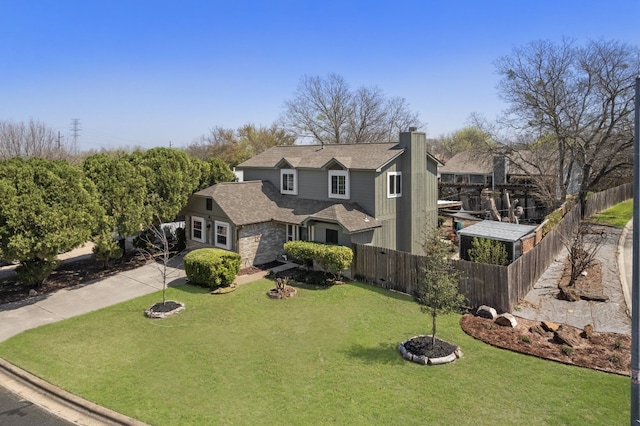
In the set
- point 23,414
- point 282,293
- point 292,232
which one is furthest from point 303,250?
point 23,414

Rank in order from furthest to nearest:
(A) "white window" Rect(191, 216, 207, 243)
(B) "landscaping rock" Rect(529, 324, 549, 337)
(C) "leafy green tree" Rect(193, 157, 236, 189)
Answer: (C) "leafy green tree" Rect(193, 157, 236, 189)
(A) "white window" Rect(191, 216, 207, 243)
(B) "landscaping rock" Rect(529, 324, 549, 337)

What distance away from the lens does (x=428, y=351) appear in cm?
1204

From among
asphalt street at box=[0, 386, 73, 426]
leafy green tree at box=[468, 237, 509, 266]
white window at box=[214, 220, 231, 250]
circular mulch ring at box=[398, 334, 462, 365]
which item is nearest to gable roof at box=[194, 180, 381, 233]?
white window at box=[214, 220, 231, 250]

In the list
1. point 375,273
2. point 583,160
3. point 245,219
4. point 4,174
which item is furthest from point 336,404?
point 583,160

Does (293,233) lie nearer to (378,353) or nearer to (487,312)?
(487,312)

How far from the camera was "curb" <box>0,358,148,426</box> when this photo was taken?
9.47 m

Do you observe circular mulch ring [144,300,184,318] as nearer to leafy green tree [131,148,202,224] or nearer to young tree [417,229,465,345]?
leafy green tree [131,148,202,224]

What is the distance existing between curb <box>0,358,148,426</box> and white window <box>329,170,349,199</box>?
15673mm

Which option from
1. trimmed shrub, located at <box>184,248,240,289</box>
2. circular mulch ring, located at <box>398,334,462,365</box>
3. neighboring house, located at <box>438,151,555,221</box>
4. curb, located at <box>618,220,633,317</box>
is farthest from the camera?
neighboring house, located at <box>438,151,555,221</box>

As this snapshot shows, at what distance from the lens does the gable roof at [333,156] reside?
22.6 metres

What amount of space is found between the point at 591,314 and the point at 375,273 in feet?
27.0

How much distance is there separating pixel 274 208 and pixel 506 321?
1425 cm

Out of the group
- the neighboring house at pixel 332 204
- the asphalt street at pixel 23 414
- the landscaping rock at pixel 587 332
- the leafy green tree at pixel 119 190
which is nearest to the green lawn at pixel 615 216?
the neighboring house at pixel 332 204

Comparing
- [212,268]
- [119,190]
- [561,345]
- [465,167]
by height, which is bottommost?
[561,345]
